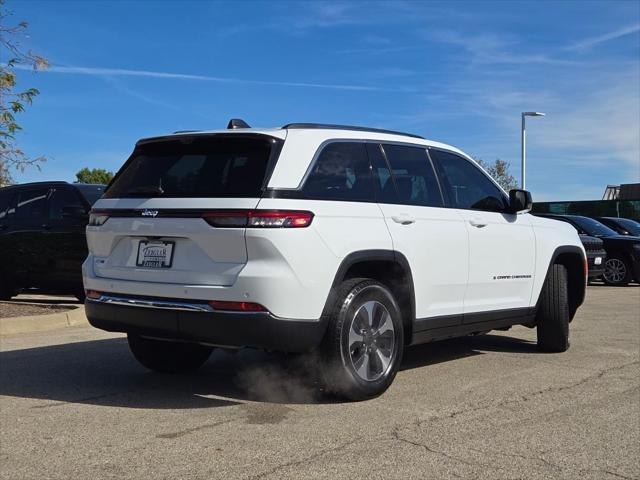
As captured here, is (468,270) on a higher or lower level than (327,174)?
lower

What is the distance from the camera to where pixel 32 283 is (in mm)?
10844

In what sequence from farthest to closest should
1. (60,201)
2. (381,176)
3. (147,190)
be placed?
(60,201) → (381,176) → (147,190)

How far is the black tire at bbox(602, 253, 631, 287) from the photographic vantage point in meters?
17.2

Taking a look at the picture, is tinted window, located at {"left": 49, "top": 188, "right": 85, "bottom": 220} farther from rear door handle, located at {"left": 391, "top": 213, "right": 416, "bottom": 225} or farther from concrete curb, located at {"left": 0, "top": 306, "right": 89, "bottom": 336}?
rear door handle, located at {"left": 391, "top": 213, "right": 416, "bottom": 225}

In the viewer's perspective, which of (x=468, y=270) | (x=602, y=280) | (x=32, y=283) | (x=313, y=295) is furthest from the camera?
(x=602, y=280)

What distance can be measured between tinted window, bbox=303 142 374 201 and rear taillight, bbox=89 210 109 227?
5.12 feet

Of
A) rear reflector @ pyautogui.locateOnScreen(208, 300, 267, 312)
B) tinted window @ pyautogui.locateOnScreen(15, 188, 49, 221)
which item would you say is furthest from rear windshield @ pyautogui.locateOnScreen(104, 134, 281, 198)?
tinted window @ pyautogui.locateOnScreen(15, 188, 49, 221)

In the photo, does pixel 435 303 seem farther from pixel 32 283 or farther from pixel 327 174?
pixel 32 283

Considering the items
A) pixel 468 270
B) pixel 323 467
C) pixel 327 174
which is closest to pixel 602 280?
pixel 468 270

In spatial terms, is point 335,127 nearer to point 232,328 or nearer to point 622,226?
point 232,328

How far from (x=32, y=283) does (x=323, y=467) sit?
8.36 metres

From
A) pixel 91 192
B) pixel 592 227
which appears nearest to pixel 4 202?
pixel 91 192

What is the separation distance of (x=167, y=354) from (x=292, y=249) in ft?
6.85

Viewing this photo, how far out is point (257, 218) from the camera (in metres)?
4.52
